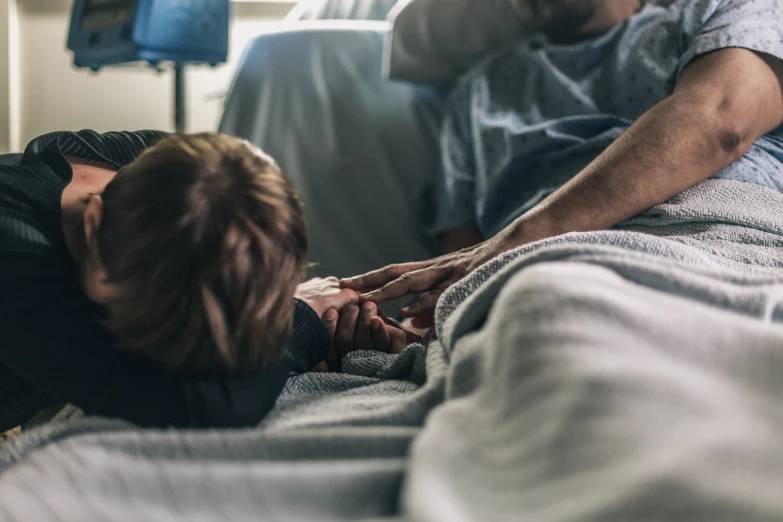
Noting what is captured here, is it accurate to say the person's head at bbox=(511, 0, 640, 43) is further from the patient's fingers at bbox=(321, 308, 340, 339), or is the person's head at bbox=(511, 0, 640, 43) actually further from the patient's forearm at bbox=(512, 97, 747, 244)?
the patient's fingers at bbox=(321, 308, 340, 339)

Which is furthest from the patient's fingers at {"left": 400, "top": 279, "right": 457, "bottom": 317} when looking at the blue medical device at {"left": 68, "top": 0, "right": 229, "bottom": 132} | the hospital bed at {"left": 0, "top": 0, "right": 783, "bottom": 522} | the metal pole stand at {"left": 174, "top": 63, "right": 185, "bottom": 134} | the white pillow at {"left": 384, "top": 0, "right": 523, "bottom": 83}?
the metal pole stand at {"left": 174, "top": 63, "right": 185, "bottom": 134}

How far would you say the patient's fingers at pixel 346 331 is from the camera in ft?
2.70

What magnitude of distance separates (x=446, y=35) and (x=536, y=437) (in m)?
1.04

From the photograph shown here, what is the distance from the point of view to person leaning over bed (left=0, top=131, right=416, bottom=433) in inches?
21.1

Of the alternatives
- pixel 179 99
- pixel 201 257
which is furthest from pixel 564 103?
pixel 179 99

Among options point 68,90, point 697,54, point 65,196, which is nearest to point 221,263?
point 65,196

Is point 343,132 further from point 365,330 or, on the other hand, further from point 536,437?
point 536,437

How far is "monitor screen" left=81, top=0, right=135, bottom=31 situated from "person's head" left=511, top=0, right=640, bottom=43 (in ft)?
3.02

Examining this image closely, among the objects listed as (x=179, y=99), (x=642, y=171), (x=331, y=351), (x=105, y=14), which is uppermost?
(x=105, y=14)

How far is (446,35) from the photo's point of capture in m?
1.31

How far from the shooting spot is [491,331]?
0.51 m

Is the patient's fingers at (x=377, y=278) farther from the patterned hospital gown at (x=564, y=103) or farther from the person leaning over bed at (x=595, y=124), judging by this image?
the patterned hospital gown at (x=564, y=103)

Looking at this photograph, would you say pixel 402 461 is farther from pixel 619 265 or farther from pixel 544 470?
pixel 619 265

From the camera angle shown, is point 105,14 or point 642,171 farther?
point 105,14
